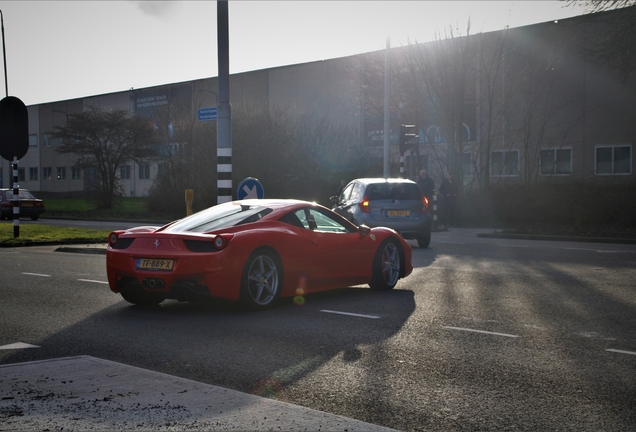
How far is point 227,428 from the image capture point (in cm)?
414

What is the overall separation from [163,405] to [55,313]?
4396 millimetres

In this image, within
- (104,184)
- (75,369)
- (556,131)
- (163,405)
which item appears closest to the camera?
(163,405)

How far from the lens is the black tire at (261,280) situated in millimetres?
8406

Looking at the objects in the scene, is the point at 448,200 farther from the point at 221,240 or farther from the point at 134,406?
the point at 134,406

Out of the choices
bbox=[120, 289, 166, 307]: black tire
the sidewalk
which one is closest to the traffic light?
bbox=[120, 289, 166, 307]: black tire

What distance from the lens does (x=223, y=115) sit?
15.6 m

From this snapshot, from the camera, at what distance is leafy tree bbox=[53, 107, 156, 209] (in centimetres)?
4922

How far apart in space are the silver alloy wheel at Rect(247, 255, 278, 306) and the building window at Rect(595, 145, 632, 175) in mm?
35881

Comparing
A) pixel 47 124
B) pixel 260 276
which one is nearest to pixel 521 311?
pixel 260 276

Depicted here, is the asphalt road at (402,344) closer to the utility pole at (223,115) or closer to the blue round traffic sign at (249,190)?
the utility pole at (223,115)

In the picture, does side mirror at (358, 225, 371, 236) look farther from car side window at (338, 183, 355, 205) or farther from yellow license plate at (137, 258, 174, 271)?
car side window at (338, 183, 355, 205)

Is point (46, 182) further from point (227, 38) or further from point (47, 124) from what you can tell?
point (227, 38)

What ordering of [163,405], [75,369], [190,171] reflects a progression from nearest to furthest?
[163,405] → [75,369] → [190,171]

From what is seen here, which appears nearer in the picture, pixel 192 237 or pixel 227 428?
pixel 227 428
